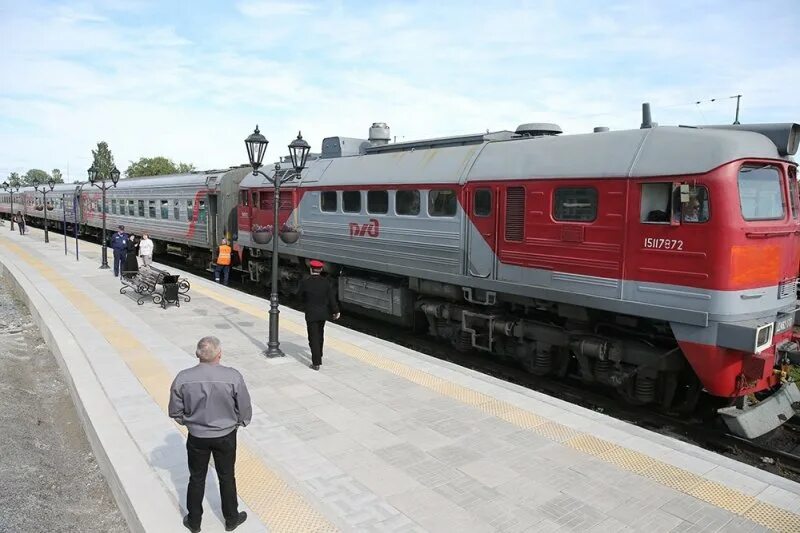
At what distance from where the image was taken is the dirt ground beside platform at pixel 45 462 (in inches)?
209

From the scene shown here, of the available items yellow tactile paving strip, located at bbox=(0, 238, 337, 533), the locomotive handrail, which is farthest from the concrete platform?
the locomotive handrail

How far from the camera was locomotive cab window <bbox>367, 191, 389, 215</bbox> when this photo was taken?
11.8m

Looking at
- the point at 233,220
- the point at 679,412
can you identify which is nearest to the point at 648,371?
the point at 679,412

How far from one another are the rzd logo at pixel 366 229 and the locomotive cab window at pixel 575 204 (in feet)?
14.5

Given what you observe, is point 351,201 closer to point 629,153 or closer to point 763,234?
point 629,153

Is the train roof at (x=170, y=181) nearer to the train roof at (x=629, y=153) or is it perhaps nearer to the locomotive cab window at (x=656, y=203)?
the train roof at (x=629, y=153)

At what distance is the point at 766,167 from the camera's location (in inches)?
297

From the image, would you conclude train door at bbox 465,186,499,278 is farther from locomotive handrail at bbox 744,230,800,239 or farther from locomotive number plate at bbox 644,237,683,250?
locomotive handrail at bbox 744,230,800,239

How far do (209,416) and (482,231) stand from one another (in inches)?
249

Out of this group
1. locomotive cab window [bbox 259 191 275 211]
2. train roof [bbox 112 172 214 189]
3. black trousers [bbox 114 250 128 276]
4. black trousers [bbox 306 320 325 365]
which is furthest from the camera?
train roof [bbox 112 172 214 189]

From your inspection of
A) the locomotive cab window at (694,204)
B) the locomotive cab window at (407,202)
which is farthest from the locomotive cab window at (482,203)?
the locomotive cab window at (694,204)

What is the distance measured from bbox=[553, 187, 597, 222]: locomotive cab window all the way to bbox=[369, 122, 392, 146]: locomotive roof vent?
6.95 metres

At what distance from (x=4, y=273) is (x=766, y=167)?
2406 centimetres

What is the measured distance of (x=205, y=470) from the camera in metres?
4.48
